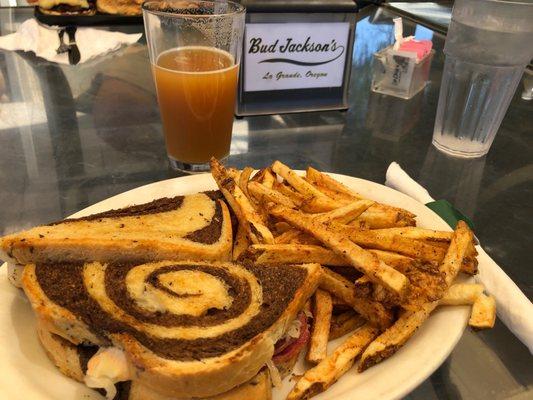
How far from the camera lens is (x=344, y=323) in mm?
1290

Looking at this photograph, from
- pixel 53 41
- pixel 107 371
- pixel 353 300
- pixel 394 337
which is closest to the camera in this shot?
pixel 107 371

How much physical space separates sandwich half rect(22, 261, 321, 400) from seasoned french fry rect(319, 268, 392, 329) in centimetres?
4

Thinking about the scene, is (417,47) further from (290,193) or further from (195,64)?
(290,193)

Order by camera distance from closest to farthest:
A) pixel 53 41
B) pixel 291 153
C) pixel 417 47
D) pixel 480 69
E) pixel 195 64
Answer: pixel 195 64
pixel 480 69
pixel 291 153
pixel 417 47
pixel 53 41

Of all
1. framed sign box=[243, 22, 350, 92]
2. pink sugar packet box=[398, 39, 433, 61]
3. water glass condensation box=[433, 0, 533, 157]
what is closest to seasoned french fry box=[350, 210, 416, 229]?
water glass condensation box=[433, 0, 533, 157]

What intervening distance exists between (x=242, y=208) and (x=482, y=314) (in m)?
0.68

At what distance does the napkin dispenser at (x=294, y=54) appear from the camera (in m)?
2.37

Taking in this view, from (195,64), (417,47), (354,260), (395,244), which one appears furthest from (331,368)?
(417,47)

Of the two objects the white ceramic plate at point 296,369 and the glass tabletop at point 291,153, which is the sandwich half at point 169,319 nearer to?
the white ceramic plate at point 296,369

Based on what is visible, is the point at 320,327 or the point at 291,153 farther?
the point at 291,153

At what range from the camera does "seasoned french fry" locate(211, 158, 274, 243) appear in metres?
1.31

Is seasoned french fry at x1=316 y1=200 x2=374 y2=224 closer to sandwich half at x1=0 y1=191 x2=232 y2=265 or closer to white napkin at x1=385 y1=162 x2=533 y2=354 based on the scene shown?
sandwich half at x1=0 y1=191 x2=232 y2=265

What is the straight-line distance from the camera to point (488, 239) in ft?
6.02

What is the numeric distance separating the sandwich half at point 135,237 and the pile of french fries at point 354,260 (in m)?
0.09
